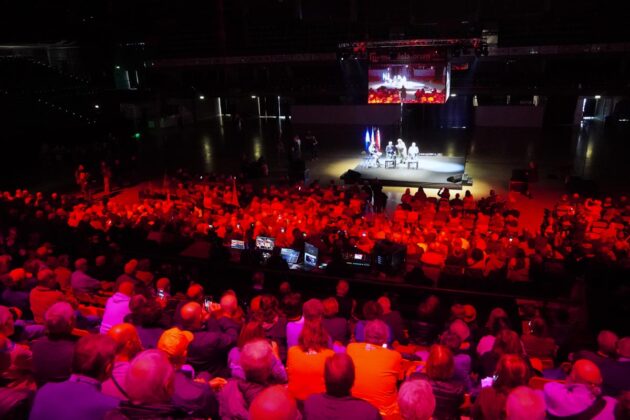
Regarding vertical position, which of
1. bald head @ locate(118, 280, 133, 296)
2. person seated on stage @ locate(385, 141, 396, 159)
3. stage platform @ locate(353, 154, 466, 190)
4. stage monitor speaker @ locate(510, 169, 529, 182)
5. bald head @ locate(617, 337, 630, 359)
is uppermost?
bald head @ locate(118, 280, 133, 296)

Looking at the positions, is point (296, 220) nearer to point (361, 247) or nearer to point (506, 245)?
point (361, 247)

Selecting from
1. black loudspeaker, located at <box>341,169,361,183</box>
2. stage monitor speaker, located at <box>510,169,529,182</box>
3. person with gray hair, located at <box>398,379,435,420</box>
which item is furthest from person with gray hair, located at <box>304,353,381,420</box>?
black loudspeaker, located at <box>341,169,361,183</box>

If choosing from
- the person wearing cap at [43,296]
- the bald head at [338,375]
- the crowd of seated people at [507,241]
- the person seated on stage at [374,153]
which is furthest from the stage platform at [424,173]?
the bald head at [338,375]

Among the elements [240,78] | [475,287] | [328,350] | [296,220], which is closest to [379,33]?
[240,78]

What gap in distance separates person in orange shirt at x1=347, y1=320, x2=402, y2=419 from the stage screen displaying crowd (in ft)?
59.4

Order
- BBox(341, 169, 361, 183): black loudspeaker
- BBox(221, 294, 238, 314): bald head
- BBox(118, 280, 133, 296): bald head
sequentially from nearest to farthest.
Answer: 1. BBox(221, 294, 238, 314): bald head
2. BBox(118, 280, 133, 296): bald head
3. BBox(341, 169, 361, 183): black loudspeaker

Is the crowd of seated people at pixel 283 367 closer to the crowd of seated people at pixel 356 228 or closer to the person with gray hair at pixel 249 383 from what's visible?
the person with gray hair at pixel 249 383

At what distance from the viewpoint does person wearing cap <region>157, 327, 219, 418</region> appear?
10.1 ft

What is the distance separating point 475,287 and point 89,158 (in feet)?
59.2

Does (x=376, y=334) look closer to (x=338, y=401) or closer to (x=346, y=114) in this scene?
(x=338, y=401)

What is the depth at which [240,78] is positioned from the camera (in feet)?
116

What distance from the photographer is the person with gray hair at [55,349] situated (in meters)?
3.42

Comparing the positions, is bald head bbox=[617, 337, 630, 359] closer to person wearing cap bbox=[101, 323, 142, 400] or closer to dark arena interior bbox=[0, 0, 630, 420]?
dark arena interior bbox=[0, 0, 630, 420]

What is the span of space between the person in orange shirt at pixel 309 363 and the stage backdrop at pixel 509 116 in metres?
27.7
